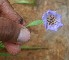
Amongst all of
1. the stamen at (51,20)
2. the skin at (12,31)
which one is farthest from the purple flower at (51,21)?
the skin at (12,31)

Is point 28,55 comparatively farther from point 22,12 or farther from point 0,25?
point 0,25

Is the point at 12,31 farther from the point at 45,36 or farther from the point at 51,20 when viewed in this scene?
the point at 45,36

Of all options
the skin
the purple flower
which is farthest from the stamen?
→ the skin

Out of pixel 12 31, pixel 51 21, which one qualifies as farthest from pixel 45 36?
pixel 12 31

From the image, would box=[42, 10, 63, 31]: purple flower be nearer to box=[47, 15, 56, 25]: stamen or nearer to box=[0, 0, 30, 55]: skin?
box=[47, 15, 56, 25]: stamen

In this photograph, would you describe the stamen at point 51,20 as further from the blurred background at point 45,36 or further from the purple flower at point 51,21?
the blurred background at point 45,36

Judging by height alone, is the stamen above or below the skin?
above

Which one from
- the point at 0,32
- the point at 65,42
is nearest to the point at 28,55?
the point at 65,42

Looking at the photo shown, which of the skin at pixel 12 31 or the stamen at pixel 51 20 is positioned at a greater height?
the stamen at pixel 51 20
